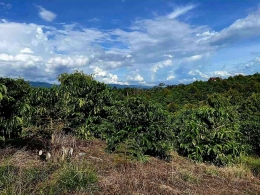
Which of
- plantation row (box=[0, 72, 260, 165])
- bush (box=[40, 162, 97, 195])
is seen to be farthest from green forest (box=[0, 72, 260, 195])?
bush (box=[40, 162, 97, 195])

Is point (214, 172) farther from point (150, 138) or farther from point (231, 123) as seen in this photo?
point (231, 123)

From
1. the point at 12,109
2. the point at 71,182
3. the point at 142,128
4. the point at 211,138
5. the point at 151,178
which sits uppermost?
the point at 12,109

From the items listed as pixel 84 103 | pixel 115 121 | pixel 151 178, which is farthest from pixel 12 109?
pixel 84 103

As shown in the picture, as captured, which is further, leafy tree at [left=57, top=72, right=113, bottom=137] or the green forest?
leafy tree at [left=57, top=72, right=113, bottom=137]

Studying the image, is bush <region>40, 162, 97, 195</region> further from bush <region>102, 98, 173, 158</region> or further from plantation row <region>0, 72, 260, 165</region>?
bush <region>102, 98, 173, 158</region>

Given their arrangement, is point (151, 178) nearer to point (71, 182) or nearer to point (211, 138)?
point (71, 182)

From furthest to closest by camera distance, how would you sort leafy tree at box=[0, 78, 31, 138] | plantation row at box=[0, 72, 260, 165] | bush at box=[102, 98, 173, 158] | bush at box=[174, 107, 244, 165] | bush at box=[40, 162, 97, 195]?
bush at box=[174, 107, 244, 165] → bush at box=[102, 98, 173, 158] → plantation row at box=[0, 72, 260, 165] → leafy tree at box=[0, 78, 31, 138] → bush at box=[40, 162, 97, 195]

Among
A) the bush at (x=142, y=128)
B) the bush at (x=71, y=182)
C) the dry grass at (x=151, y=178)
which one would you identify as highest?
the bush at (x=142, y=128)

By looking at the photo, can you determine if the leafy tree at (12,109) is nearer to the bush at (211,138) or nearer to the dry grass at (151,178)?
the dry grass at (151,178)

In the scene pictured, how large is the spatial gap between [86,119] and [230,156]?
4.72 metres

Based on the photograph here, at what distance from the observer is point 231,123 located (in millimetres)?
8211

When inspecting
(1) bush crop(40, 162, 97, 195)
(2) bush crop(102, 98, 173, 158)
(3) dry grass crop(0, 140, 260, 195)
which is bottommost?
(3) dry grass crop(0, 140, 260, 195)

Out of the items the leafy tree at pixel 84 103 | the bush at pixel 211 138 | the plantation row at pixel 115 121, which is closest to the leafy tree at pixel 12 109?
the plantation row at pixel 115 121

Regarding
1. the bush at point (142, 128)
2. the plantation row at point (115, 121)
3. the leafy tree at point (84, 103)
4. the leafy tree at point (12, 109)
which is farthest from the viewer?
the leafy tree at point (84, 103)
